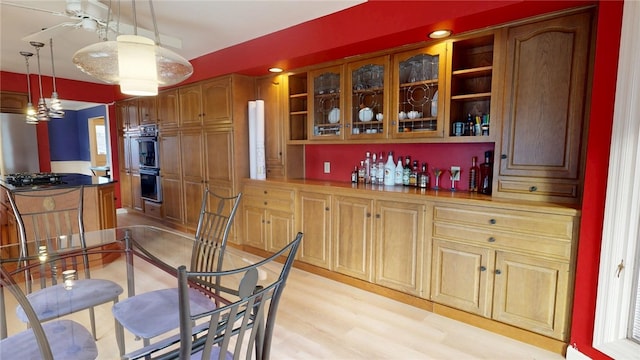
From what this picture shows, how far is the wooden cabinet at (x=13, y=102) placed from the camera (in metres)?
4.55

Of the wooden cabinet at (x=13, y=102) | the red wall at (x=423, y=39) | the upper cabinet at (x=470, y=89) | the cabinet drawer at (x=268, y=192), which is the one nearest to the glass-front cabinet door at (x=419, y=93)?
the upper cabinet at (x=470, y=89)

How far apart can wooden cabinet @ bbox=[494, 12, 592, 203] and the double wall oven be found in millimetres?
4613

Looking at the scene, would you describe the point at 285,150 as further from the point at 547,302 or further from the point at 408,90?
the point at 547,302

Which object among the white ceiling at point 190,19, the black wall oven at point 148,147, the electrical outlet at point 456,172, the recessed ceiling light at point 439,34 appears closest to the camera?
the recessed ceiling light at point 439,34

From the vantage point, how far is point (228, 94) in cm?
373

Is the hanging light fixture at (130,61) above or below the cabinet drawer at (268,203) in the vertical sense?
above

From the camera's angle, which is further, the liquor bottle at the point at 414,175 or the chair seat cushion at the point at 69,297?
the liquor bottle at the point at 414,175

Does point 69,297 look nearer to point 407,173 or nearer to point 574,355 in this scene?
point 407,173

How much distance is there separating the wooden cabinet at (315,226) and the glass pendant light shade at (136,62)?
1.90 meters

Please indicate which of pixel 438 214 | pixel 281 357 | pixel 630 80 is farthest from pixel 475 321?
pixel 630 80

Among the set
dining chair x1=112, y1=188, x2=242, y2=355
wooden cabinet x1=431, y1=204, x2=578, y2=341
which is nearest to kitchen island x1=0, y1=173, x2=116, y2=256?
dining chair x1=112, y1=188, x2=242, y2=355

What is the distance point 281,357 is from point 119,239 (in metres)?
1.59

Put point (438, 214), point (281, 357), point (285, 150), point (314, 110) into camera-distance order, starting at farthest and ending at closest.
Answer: point (285, 150) → point (314, 110) → point (438, 214) → point (281, 357)

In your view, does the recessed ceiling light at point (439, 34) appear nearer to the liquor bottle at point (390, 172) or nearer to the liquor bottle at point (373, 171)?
the liquor bottle at point (390, 172)
